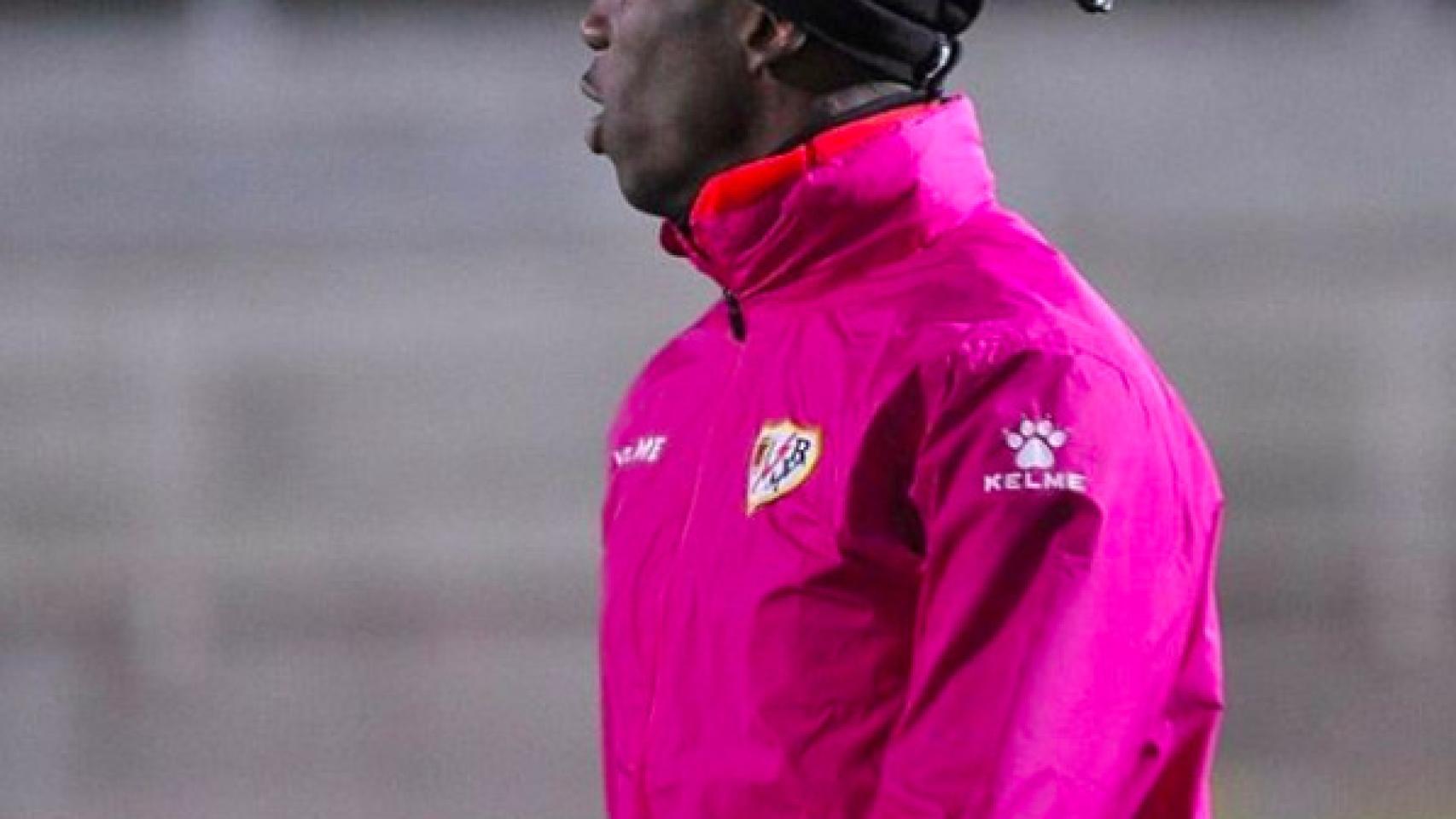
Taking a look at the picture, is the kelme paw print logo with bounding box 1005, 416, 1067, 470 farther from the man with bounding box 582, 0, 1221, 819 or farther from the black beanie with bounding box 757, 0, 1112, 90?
the black beanie with bounding box 757, 0, 1112, 90

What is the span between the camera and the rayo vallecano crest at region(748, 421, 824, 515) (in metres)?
1.82

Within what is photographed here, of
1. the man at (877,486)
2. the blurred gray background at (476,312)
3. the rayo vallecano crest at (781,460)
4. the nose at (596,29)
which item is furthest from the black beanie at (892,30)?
the blurred gray background at (476,312)

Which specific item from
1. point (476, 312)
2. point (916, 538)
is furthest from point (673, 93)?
point (476, 312)

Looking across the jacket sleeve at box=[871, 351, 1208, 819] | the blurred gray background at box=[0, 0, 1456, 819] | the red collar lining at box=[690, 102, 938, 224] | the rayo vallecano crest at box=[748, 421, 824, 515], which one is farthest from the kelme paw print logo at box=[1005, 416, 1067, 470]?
the blurred gray background at box=[0, 0, 1456, 819]

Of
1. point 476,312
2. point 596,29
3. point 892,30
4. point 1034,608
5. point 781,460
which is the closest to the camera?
point 1034,608

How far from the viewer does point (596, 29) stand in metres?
2.07

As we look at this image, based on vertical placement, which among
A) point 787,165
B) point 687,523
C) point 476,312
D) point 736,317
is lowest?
point 476,312

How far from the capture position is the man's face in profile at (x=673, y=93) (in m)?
2.00

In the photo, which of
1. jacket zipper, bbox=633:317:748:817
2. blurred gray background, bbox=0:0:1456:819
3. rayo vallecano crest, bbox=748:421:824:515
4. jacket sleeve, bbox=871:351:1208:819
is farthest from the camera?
blurred gray background, bbox=0:0:1456:819

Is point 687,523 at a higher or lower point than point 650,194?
lower

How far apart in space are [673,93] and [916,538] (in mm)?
404

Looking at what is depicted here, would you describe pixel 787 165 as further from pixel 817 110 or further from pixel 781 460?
pixel 781 460

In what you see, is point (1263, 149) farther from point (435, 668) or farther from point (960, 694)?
point (960, 694)

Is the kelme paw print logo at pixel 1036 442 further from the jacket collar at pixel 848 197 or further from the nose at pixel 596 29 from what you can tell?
the nose at pixel 596 29
